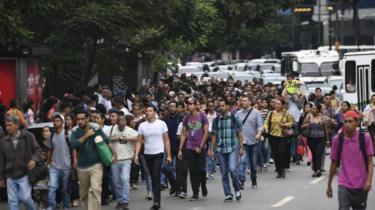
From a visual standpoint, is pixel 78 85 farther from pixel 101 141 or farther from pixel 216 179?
pixel 101 141

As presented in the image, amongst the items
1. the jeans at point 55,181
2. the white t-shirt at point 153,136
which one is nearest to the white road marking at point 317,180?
the white t-shirt at point 153,136

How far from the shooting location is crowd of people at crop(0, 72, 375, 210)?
14.8 m

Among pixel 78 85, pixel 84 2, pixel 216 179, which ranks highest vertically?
pixel 84 2

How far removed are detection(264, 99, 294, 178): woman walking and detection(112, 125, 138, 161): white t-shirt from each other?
5475mm

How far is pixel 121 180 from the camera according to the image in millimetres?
17375

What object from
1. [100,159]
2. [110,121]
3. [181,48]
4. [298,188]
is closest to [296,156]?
[298,188]

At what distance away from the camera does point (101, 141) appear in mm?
15273

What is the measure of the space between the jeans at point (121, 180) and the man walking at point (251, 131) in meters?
3.85

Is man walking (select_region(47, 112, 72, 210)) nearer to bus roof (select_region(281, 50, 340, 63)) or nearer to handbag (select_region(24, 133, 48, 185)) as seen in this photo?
handbag (select_region(24, 133, 48, 185))

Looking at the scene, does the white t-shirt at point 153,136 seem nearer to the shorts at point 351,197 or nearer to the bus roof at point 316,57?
the shorts at point 351,197

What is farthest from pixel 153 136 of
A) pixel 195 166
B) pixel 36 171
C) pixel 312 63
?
pixel 312 63

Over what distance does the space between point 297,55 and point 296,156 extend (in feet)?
78.4

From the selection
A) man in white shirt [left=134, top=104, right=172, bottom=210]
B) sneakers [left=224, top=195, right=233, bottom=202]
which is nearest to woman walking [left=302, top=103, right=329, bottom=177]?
sneakers [left=224, top=195, right=233, bottom=202]

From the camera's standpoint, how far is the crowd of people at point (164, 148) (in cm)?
1477
